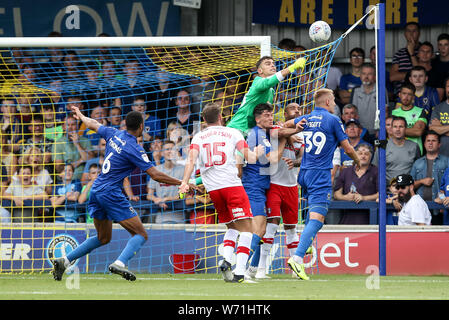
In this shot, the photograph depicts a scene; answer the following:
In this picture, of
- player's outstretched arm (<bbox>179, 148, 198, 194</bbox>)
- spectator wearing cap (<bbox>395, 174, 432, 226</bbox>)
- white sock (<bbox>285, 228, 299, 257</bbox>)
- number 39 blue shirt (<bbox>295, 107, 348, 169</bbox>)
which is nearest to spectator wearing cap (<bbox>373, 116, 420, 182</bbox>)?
spectator wearing cap (<bbox>395, 174, 432, 226</bbox>)

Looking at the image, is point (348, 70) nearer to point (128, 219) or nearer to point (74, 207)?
point (74, 207)

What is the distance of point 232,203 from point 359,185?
4.12m

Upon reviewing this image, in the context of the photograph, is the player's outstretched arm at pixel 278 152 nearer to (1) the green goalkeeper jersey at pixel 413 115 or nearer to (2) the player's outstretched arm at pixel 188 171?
(2) the player's outstretched arm at pixel 188 171

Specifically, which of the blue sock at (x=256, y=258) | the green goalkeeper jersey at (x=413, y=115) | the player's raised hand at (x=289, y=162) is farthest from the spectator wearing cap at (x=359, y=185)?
the player's raised hand at (x=289, y=162)

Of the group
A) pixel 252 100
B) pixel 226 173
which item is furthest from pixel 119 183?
pixel 252 100

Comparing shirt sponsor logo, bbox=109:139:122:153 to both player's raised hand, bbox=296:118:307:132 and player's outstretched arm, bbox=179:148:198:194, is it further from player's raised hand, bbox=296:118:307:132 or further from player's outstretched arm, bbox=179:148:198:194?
player's raised hand, bbox=296:118:307:132

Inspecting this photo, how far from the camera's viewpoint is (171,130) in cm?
1320

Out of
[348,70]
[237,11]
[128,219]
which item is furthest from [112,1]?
[128,219]

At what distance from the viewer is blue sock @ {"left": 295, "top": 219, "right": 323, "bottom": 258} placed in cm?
925

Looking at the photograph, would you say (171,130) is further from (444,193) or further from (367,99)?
(444,193)

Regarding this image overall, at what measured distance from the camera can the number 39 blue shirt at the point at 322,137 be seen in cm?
963

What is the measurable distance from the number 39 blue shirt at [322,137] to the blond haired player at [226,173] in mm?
1060

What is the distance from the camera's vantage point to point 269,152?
9.83 metres

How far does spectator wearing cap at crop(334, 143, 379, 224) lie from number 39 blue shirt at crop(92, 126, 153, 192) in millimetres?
4140
